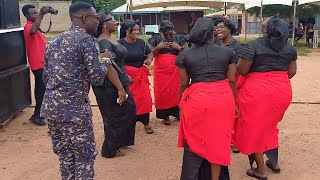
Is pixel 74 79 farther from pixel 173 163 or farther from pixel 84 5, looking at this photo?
A: pixel 173 163

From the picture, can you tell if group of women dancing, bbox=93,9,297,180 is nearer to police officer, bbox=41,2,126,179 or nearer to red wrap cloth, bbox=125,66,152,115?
red wrap cloth, bbox=125,66,152,115

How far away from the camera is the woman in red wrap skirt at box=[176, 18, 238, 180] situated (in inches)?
123

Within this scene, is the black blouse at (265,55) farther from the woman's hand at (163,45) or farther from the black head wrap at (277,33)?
the woman's hand at (163,45)

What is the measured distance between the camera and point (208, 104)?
3082mm

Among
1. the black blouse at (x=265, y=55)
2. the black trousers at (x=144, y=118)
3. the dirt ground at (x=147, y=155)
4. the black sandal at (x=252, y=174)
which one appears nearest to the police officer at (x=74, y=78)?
the dirt ground at (x=147, y=155)

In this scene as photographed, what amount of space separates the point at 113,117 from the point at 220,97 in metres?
1.65

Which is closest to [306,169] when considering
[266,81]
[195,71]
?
[266,81]

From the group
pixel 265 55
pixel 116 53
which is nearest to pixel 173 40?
pixel 116 53

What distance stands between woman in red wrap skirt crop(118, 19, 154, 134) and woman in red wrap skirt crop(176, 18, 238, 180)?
71.0 inches

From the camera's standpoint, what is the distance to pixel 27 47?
5.79 meters

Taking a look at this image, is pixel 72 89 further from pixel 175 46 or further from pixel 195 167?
pixel 175 46

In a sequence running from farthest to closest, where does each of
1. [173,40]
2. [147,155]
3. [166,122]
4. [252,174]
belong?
[166,122], [173,40], [147,155], [252,174]

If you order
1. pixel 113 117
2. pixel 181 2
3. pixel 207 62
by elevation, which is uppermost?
pixel 181 2

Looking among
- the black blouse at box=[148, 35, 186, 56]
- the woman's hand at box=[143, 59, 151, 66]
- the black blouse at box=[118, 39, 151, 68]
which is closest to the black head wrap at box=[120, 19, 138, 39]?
the black blouse at box=[118, 39, 151, 68]
